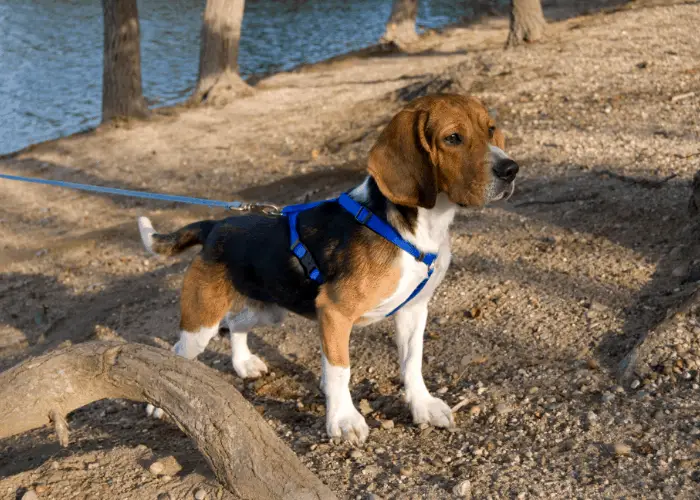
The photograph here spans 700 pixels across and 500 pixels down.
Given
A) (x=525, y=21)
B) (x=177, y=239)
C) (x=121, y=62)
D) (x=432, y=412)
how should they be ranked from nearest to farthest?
(x=432, y=412)
(x=177, y=239)
(x=525, y=21)
(x=121, y=62)

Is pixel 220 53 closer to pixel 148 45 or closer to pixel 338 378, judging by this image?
pixel 148 45

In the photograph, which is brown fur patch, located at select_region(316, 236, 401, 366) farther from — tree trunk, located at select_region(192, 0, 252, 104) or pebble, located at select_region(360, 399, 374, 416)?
tree trunk, located at select_region(192, 0, 252, 104)

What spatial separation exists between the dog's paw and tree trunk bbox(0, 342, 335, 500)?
625 mm

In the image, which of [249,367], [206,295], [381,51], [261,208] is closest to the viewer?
[206,295]

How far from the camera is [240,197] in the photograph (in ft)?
33.2

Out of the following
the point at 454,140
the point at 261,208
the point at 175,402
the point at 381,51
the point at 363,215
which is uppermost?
the point at 454,140

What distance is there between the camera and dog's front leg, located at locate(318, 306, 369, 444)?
13.7 feet

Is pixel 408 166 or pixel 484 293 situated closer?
pixel 408 166

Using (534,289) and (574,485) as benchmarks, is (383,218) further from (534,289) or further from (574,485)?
(534,289)

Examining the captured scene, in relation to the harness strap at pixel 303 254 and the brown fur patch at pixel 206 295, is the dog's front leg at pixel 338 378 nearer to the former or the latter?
the harness strap at pixel 303 254

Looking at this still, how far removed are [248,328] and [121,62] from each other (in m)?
9.89

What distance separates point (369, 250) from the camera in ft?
13.5

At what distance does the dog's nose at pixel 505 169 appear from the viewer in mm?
3816

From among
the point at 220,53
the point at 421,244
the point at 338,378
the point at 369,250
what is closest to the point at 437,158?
the point at 421,244
